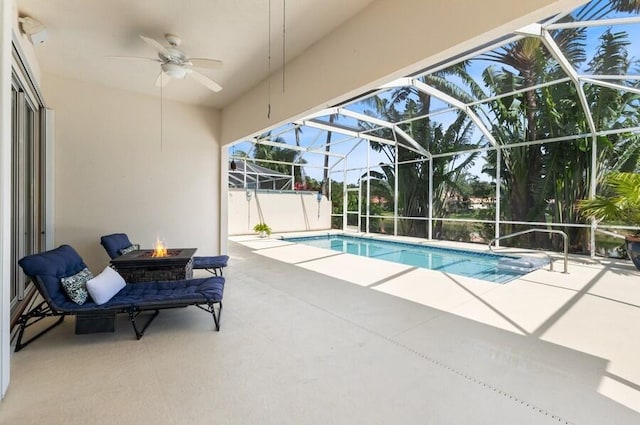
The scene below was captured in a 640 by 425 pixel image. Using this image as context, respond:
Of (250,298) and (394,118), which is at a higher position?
(394,118)

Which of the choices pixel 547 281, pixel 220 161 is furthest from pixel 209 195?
pixel 547 281

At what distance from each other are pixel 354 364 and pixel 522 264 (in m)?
6.00

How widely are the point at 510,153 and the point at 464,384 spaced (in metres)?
8.85

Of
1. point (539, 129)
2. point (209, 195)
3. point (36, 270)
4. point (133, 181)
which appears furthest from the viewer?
point (539, 129)

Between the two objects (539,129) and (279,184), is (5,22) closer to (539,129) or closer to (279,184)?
(539,129)

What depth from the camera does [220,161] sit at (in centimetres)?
685

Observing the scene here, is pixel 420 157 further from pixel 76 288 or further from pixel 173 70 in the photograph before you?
pixel 76 288

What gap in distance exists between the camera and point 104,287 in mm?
3102

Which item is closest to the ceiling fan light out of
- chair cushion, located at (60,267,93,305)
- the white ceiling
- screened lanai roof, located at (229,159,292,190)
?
the white ceiling

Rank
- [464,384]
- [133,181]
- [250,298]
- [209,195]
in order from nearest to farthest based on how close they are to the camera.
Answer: [464,384] < [250,298] < [133,181] < [209,195]

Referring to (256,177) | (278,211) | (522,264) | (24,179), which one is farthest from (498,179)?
(24,179)

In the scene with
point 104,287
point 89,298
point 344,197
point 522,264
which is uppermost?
point 344,197

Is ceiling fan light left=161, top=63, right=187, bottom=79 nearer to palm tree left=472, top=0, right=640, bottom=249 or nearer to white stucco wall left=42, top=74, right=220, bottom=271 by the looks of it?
white stucco wall left=42, top=74, right=220, bottom=271

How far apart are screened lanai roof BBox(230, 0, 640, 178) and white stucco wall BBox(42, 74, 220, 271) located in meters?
Answer: 3.09
